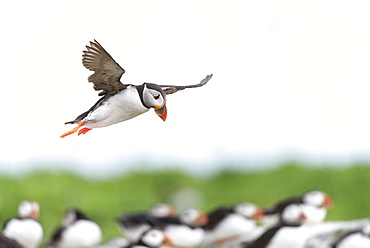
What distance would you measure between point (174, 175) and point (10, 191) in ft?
5.67

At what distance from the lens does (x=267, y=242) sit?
15.2 feet

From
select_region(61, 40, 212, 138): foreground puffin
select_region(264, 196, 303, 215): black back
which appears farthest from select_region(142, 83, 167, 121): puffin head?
select_region(264, 196, 303, 215): black back

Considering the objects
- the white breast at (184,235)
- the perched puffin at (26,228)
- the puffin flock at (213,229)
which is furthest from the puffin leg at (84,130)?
the white breast at (184,235)

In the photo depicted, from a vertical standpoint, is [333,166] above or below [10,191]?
above

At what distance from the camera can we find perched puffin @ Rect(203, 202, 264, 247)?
18.5ft

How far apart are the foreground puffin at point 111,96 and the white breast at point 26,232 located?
13.3 feet

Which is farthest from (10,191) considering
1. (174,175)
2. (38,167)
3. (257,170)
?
(257,170)

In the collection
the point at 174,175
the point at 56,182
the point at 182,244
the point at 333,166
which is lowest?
the point at 182,244

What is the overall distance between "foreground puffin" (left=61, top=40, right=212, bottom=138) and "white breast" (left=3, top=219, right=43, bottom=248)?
406 centimetres

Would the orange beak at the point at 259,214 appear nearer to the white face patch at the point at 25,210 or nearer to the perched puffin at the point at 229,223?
the perched puffin at the point at 229,223

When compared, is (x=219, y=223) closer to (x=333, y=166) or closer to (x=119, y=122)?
(x=333, y=166)

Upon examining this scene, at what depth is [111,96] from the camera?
0.66 meters

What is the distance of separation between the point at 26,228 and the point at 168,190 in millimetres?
2797

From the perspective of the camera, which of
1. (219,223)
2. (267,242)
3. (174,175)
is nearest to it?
(267,242)
